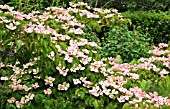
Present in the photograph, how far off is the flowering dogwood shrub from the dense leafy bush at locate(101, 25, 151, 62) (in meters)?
1.44

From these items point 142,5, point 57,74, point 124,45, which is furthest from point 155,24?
point 57,74

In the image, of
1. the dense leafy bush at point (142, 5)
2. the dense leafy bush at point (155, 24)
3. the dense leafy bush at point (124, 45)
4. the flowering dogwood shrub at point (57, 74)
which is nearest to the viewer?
the flowering dogwood shrub at point (57, 74)

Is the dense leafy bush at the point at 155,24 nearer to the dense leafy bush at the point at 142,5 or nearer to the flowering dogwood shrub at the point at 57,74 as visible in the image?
the dense leafy bush at the point at 142,5

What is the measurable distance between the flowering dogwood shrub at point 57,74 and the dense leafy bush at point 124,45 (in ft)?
4.71

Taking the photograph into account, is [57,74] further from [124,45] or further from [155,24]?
[155,24]

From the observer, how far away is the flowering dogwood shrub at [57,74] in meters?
2.85

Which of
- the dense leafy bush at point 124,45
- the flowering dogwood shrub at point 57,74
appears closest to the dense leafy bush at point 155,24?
the dense leafy bush at point 124,45

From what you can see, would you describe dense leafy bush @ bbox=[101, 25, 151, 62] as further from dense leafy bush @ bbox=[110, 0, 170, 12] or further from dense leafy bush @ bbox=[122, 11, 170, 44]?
dense leafy bush @ bbox=[110, 0, 170, 12]

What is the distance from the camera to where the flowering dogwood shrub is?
2850 millimetres

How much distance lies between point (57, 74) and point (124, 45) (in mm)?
1918

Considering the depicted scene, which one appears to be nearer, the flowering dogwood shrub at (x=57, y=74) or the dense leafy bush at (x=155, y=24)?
the flowering dogwood shrub at (x=57, y=74)

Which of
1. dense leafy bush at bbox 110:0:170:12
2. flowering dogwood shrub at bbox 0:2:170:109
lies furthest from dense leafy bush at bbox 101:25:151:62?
dense leafy bush at bbox 110:0:170:12

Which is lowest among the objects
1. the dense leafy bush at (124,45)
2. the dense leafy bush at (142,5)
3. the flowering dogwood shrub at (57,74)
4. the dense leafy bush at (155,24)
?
the dense leafy bush at (142,5)

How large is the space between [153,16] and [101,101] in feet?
14.0
